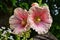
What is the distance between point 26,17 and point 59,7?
4.89ft

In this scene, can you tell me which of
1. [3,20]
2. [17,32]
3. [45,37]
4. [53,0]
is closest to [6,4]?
[3,20]

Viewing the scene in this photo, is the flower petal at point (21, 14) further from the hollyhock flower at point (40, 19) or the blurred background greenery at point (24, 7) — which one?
the blurred background greenery at point (24, 7)

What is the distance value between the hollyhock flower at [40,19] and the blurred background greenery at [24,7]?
105 cm

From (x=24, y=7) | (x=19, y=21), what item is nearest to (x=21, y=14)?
(x=19, y=21)

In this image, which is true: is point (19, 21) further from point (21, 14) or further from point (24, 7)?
point (24, 7)

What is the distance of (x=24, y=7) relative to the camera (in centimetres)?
250

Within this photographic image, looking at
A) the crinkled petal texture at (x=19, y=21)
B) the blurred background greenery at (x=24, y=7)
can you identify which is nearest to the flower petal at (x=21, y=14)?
the crinkled petal texture at (x=19, y=21)

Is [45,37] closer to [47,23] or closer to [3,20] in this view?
[47,23]

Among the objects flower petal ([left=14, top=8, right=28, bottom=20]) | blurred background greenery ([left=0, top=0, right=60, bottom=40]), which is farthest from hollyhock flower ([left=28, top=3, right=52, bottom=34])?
blurred background greenery ([left=0, top=0, right=60, bottom=40])

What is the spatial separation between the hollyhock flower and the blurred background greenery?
105 centimetres

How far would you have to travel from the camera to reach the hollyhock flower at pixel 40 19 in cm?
132

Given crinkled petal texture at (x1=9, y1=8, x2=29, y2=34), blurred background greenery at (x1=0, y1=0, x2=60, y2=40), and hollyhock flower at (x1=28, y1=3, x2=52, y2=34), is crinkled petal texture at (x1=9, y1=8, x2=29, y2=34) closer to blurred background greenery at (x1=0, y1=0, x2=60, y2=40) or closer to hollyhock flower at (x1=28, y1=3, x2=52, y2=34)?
hollyhock flower at (x1=28, y1=3, x2=52, y2=34)

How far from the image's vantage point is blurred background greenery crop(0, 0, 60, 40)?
2523mm

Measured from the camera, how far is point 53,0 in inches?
106
